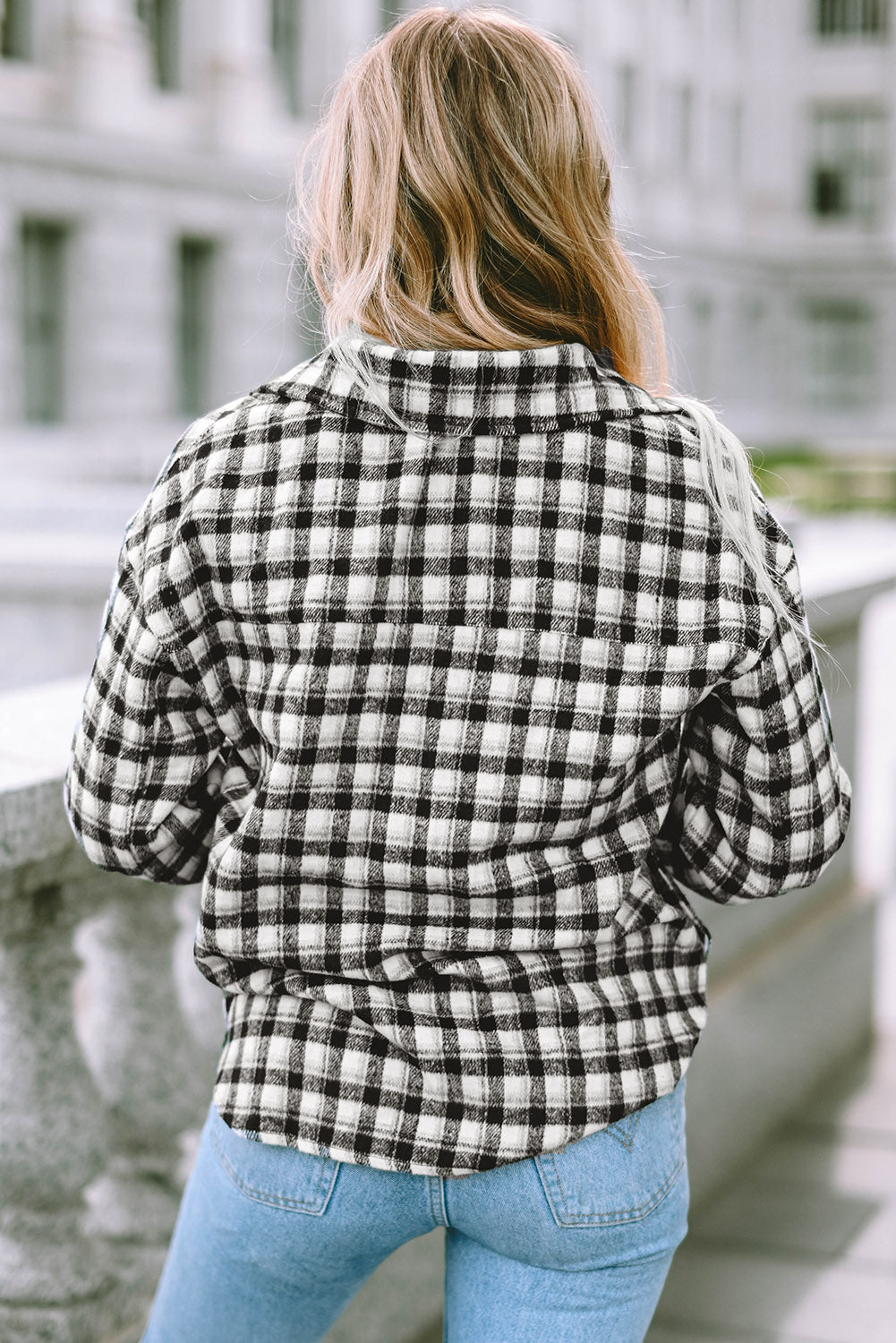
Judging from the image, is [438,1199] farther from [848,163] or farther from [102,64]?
[848,163]

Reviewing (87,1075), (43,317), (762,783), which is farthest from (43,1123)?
(43,317)

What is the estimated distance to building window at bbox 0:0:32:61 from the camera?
19.3 m

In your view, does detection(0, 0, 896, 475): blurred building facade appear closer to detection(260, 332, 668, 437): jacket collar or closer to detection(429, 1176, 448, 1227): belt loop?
detection(260, 332, 668, 437): jacket collar

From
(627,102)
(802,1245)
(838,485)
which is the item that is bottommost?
(838,485)

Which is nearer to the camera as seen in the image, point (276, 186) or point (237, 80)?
point (237, 80)

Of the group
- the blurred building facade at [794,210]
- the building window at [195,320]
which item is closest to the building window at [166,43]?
the building window at [195,320]

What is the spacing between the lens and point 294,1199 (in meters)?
1.33

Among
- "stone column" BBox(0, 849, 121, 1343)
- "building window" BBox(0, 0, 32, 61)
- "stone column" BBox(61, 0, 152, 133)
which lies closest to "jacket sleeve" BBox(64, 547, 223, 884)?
"stone column" BBox(0, 849, 121, 1343)

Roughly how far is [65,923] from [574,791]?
3.34ft

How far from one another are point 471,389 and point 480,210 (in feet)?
0.50

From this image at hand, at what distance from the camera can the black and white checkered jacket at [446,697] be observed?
50.9 inches

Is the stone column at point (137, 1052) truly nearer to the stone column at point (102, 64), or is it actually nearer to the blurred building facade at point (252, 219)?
the blurred building facade at point (252, 219)

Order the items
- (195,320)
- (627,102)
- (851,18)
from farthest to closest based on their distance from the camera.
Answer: (851,18) → (627,102) → (195,320)

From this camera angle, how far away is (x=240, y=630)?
1355mm
